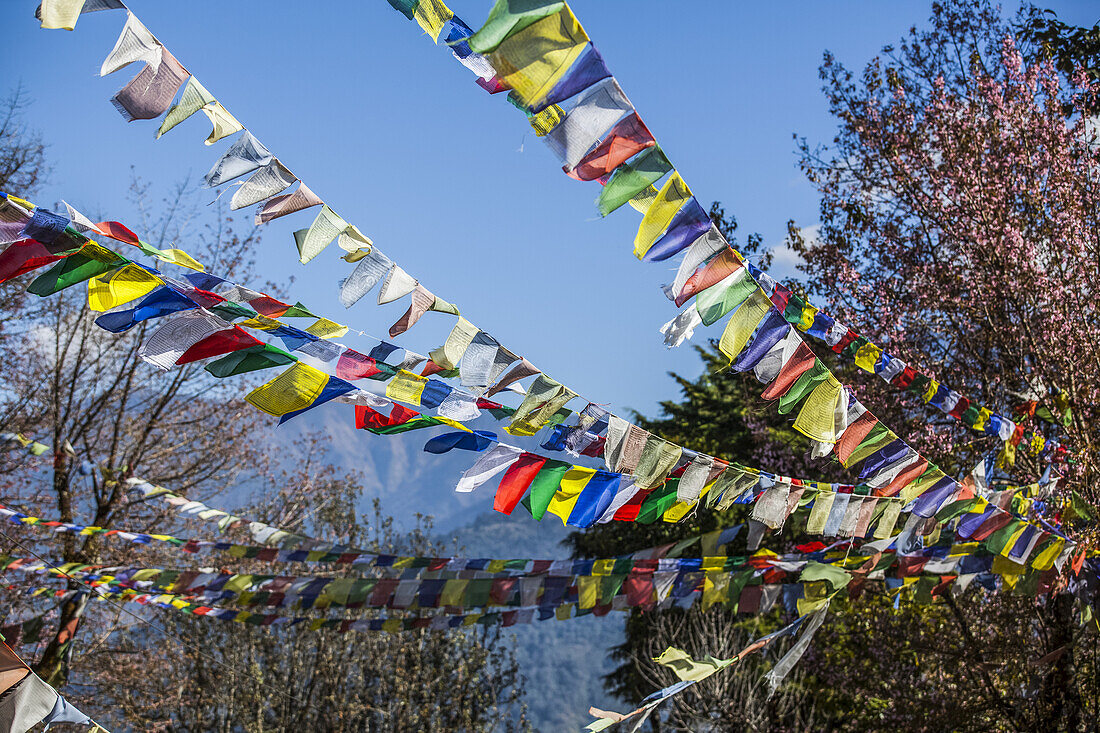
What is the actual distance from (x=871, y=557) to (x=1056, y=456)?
2603 millimetres

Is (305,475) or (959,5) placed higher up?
(959,5)

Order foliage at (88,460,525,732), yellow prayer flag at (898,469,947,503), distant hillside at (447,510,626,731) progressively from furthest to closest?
distant hillside at (447,510,626,731)
foliage at (88,460,525,732)
yellow prayer flag at (898,469,947,503)

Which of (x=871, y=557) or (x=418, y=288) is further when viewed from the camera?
(x=871, y=557)

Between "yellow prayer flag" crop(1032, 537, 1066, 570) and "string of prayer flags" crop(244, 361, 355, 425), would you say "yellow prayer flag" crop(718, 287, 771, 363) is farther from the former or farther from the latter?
"yellow prayer flag" crop(1032, 537, 1066, 570)

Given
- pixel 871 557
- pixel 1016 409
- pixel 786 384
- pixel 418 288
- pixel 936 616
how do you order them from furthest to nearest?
pixel 936 616
pixel 1016 409
pixel 871 557
pixel 786 384
pixel 418 288

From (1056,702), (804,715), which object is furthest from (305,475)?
(1056,702)

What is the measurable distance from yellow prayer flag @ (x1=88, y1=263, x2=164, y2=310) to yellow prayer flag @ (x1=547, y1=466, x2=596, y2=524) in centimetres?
154

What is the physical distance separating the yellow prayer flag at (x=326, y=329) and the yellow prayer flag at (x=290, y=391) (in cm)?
30

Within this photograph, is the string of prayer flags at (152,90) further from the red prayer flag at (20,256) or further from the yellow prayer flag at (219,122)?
the red prayer flag at (20,256)

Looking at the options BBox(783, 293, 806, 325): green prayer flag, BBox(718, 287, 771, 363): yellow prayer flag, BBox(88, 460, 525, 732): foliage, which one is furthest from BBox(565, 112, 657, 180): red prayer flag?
BBox(88, 460, 525, 732): foliage

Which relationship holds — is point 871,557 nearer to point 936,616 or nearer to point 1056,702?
point 1056,702

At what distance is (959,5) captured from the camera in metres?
7.77

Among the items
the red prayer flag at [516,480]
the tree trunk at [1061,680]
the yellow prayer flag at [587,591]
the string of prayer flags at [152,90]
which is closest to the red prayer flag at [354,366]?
the red prayer flag at [516,480]

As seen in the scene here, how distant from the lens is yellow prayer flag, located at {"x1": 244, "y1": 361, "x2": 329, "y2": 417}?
2.43 meters
